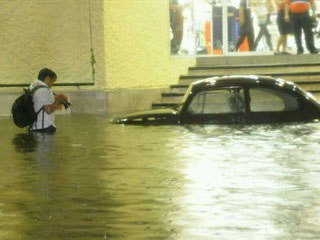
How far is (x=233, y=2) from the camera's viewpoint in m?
30.2

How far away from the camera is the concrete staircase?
25.0 meters

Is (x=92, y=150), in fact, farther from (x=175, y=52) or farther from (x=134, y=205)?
(x=175, y=52)

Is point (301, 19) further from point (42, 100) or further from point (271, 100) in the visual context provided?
Answer: point (42, 100)

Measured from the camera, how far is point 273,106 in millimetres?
18000

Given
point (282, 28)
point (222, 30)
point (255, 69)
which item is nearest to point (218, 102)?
point (255, 69)

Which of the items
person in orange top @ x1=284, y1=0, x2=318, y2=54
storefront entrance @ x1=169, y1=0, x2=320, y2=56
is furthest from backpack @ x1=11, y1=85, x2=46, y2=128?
storefront entrance @ x1=169, y1=0, x2=320, y2=56

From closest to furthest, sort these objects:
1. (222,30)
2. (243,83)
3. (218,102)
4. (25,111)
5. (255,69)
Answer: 1. (243,83)
2. (218,102)
3. (25,111)
4. (255,69)
5. (222,30)

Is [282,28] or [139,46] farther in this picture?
[282,28]

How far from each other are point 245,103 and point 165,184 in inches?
267

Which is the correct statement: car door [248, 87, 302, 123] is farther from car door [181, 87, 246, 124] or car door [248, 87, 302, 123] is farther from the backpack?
the backpack

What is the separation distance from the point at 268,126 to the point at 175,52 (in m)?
10.0

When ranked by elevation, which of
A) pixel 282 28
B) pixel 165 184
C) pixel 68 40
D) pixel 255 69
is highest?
pixel 68 40

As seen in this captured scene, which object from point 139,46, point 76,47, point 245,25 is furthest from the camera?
point 245,25

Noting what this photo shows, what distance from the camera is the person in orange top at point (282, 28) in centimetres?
2717
